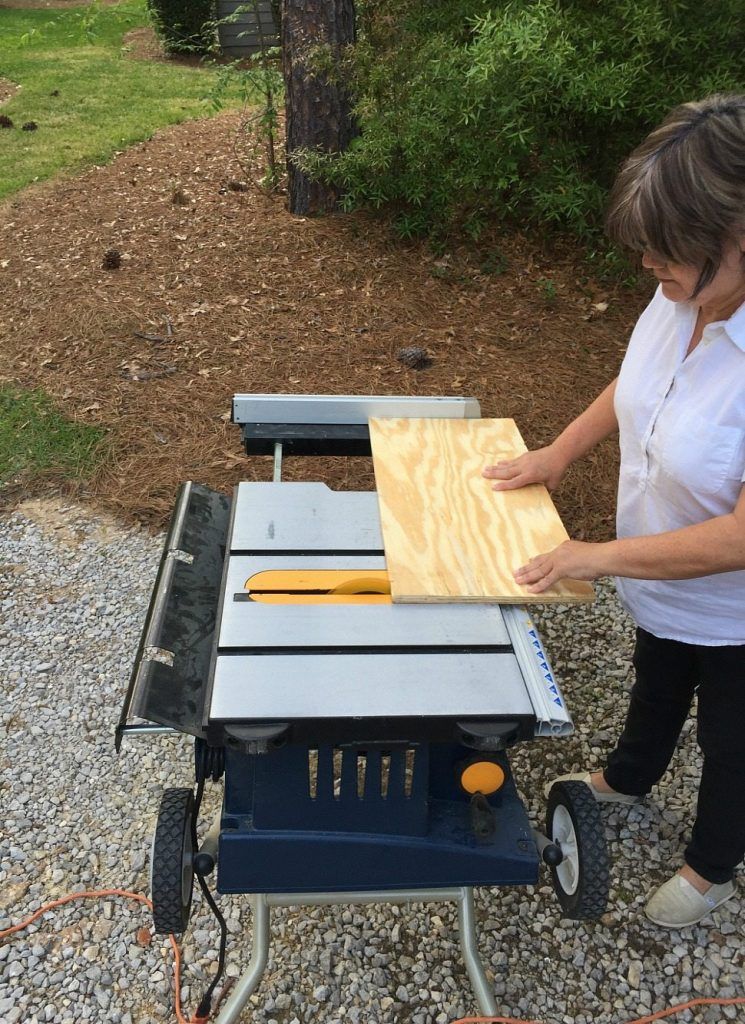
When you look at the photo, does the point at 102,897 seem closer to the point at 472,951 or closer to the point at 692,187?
the point at 472,951

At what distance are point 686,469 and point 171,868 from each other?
1339mm

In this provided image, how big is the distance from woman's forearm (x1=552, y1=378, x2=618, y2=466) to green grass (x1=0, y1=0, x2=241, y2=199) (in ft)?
16.5

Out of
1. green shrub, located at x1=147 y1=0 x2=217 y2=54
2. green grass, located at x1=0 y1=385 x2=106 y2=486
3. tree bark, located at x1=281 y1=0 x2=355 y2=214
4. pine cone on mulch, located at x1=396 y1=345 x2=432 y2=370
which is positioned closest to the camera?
green grass, located at x1=0 y1=385 x2=106 y2=486

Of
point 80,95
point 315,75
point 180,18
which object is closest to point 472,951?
point 315,75

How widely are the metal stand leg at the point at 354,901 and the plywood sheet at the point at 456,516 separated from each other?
67cm

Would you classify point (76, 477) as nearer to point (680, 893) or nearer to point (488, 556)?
point (488, 556)

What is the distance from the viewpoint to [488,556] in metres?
1.87

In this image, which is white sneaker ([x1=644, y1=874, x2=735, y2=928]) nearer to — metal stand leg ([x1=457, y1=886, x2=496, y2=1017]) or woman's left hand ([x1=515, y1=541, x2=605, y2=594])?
metal stand leg ([x1=457, y1=886, x2=496, y2=1017])

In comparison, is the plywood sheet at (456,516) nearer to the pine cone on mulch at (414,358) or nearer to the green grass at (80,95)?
the pine cone on mulch at (414,358)

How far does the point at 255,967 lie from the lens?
1.84 metres

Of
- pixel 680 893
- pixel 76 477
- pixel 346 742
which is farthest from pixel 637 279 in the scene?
pixel 346 742

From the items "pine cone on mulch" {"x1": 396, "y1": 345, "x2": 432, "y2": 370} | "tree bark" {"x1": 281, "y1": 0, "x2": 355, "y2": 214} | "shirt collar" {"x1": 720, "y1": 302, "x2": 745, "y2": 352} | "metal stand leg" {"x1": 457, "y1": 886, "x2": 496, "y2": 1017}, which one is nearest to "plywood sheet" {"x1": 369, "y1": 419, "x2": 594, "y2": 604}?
"shirt collar" {"x1": 720, "y1": 302, "x2": 745, "y2": 352}

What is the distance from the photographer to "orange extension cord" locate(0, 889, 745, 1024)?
204 cm

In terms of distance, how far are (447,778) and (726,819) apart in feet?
2.61
